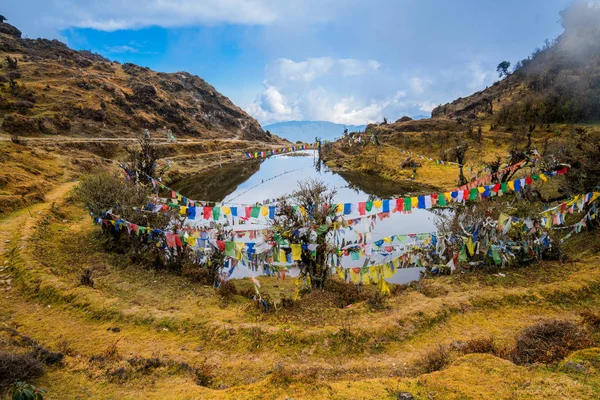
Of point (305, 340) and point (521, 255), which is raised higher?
point (521, 255)

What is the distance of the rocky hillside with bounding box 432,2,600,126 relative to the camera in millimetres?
53281

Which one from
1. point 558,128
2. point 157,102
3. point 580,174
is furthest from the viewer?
point 157,102

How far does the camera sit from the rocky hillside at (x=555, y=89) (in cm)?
5328

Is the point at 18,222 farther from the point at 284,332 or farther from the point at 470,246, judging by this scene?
the point at 470,246

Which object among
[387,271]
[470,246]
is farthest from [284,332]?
[470,246]

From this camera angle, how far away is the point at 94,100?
200 ft

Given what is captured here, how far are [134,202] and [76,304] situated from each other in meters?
6.19

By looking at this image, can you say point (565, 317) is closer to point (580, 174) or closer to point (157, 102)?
point (580, 174)

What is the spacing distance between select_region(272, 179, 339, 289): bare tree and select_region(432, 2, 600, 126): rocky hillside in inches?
2305

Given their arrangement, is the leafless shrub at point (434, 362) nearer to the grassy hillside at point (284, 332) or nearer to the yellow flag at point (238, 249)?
the grassy hillside at point (284, 332)

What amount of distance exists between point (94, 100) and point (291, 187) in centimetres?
4650

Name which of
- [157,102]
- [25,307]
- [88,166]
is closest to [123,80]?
[157,102]

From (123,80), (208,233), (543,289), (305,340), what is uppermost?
(123,80)

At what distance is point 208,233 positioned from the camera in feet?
49.1
